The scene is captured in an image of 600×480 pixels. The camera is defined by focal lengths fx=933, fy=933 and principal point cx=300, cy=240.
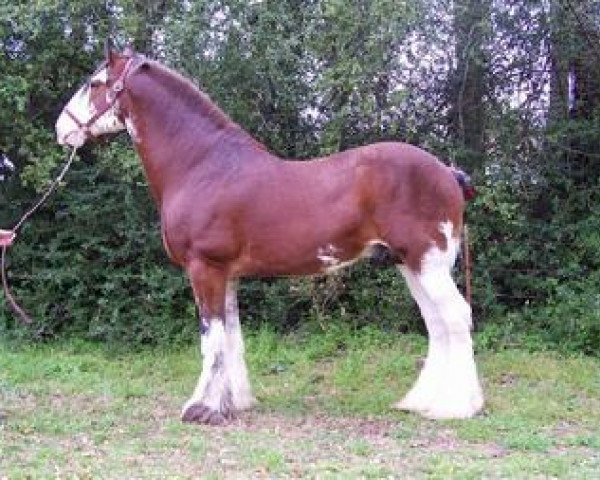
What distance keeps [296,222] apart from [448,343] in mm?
1328

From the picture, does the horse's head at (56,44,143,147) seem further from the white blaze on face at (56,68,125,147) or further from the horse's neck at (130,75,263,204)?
the horse's neck at (130,75,263,204)

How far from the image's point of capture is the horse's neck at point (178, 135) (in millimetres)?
6383

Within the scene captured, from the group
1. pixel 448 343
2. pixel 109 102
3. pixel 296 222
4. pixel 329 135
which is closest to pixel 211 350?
pixel 296 222

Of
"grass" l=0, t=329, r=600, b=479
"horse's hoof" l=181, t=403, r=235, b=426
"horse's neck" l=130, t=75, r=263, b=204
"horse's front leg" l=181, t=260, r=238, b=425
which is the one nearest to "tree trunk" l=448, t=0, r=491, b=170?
"grass" l=0, t=329, r=600, b=479

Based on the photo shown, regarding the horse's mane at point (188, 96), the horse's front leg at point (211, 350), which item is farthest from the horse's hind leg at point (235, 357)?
the horse's mane at point (188, 96)

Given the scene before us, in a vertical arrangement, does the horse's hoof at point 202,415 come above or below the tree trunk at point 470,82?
below

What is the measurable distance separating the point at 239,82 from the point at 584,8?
3356mm

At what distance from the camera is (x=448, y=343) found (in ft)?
20.8

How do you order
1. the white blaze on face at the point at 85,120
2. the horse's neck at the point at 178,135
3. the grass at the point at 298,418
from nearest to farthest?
the grass at the point at 298,418 → the horse's neck at the point at 178,135 → the white blaze on face at the point at 85,120

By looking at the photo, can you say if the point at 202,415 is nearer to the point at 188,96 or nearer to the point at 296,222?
the point at 296,222

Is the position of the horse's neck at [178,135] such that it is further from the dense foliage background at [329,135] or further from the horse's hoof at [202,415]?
A: the dense foliage background at [329,135]

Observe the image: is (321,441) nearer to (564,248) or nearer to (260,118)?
(260,118)

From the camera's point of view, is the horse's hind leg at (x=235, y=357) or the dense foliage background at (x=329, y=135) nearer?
the horse's hind leg at (x=235, y=357)

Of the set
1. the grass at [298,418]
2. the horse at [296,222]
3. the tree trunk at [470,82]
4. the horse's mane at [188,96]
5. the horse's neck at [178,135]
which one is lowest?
the grass at [298,418]
